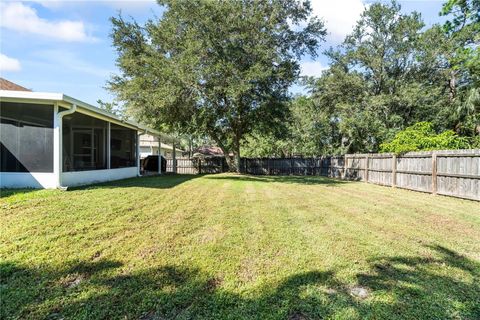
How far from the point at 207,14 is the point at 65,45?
19.5 ft

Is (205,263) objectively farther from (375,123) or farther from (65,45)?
(375,123)

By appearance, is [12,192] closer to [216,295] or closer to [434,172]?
[216,295]

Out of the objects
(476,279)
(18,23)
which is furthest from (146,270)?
(18,23)

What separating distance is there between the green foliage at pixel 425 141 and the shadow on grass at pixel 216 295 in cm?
853

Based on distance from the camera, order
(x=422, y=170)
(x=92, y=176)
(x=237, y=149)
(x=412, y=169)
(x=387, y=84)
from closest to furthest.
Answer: (x=92, y=176) → (x=422, y=170) → (x=412, y=169) → (x=237, y=149) → (x=387, y=84)

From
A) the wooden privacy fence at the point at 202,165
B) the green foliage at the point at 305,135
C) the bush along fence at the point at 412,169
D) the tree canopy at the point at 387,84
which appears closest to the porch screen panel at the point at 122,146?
the wooden privacy fence at the point at 202,165

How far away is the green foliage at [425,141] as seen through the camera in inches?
389

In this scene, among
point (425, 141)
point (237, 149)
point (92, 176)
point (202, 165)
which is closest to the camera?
point (92, 176)

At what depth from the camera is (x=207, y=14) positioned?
12492 millimetres

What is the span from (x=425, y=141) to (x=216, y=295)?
11105 mm

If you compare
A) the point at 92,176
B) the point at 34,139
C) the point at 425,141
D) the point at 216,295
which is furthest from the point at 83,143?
the point at 425,141

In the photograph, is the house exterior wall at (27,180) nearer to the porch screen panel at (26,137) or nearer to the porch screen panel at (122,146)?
the porch screen panel at (26,137)

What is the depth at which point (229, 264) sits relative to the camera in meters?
3.09

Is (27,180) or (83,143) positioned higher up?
(83,143)
